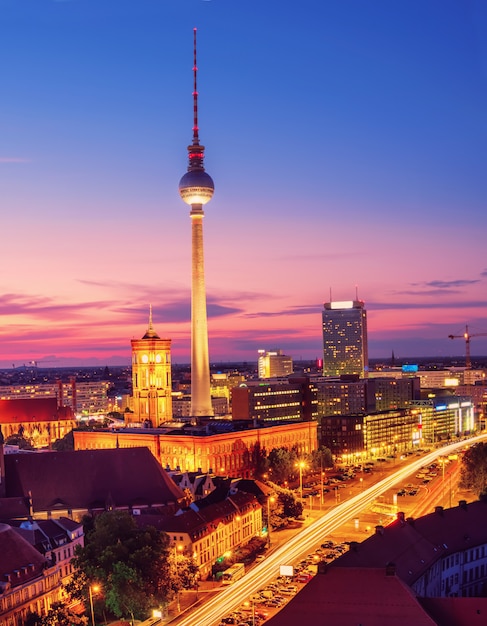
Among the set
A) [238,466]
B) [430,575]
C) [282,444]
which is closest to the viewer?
[430,575]

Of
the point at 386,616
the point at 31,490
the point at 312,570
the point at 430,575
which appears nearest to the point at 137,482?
the point at 31,490

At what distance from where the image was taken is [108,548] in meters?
69.5

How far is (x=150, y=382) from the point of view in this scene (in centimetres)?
17550

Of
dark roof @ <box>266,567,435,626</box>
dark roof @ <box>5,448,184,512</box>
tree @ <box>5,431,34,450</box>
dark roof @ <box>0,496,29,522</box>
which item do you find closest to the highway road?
dark roof @ <box>266,567,435,626</box>

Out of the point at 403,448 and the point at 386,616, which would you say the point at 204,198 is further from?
the point at 386,616

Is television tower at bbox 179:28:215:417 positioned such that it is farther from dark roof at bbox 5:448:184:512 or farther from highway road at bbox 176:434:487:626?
dark roof at bbox 5:448:184:512

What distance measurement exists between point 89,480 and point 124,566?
32967mm

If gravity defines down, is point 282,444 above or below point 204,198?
below

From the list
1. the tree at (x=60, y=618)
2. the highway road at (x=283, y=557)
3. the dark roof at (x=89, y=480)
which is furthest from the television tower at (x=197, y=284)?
the tree at (x=60, y=618)

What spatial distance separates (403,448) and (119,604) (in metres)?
130

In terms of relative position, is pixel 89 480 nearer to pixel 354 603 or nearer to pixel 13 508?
pixel 13 508

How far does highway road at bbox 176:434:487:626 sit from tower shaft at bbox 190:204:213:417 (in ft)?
221

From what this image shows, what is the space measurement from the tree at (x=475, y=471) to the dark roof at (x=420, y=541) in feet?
97.7

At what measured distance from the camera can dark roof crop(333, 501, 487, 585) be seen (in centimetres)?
6134
